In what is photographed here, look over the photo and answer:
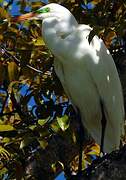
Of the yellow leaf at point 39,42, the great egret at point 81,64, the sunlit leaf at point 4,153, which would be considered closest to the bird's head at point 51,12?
the great egret at point 81,64

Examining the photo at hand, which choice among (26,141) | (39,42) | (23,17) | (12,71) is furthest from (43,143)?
(23,17)

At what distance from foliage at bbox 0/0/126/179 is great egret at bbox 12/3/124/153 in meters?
0.05

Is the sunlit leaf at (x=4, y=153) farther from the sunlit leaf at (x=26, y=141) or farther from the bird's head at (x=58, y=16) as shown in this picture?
the bird's head at (x=58, y=16)

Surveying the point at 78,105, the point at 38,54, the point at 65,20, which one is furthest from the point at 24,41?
the point at 78,105

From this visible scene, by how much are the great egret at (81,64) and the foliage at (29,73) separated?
0.05 m

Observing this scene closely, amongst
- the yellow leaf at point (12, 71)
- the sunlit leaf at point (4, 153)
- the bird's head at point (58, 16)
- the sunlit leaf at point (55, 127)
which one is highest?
the bird's head at point (58, 16)

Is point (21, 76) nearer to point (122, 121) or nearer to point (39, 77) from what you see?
point (39, 77)

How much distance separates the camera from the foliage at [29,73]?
1.96m

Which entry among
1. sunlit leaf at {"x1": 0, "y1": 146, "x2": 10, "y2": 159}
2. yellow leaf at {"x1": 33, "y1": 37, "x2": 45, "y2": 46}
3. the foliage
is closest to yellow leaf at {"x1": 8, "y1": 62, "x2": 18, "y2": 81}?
the foliage

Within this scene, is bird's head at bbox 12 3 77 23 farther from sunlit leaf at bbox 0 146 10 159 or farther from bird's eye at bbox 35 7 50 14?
sunlit leaf at bbox 0 146 10 159

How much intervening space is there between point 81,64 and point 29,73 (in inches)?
13.8

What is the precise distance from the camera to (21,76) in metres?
2.16

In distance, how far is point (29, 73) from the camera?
6.89 ft

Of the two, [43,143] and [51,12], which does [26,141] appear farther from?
[51,12]
